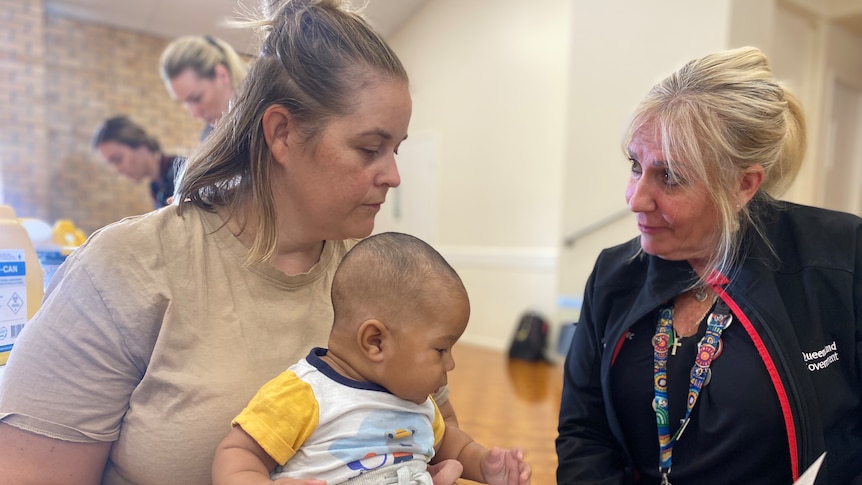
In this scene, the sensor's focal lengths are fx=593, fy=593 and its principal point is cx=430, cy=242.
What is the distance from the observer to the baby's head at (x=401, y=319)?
836 mm

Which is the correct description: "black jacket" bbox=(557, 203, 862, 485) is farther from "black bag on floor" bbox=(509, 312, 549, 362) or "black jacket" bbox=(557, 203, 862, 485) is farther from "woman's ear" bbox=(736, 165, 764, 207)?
"black bag on floor" bbox=(509, 312, 549, 362)

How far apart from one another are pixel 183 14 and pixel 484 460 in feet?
7.58

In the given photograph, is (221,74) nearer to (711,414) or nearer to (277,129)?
(277,129)

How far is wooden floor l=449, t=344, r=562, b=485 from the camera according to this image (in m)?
2.79

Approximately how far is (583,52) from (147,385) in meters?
4.16

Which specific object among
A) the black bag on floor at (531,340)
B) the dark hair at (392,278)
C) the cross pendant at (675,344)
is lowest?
the black bag on floor at (531,340)

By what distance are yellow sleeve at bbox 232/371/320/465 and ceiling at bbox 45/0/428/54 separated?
60 centimetres

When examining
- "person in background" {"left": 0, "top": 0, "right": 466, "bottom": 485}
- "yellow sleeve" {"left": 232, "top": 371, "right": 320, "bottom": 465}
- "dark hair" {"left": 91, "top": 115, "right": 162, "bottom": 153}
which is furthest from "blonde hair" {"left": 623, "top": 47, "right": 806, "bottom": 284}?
"dark hair" {"left": 91, "top": 115, "right": 162, "bottom": 153}

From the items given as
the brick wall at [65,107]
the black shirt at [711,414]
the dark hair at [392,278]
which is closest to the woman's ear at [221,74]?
the dark hair at [392,278]

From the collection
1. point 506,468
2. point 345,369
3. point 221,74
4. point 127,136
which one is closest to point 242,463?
point 345,369

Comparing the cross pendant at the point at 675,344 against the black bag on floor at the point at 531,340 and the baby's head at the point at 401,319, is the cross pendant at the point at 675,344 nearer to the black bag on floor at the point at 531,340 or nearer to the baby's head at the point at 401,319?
the baby's head at the point at 401,319

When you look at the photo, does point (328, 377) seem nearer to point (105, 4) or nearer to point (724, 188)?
point (724, 188)

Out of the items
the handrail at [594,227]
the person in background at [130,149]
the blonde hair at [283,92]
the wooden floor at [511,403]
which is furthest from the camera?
the handrail at [594,227]

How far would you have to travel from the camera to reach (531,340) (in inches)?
190
